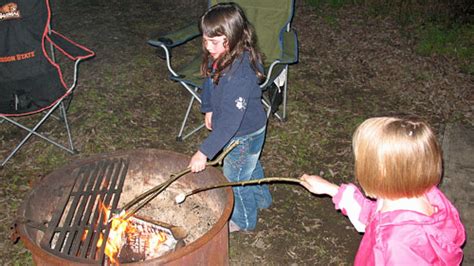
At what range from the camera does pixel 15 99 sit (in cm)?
371

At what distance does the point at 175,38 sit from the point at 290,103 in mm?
1459

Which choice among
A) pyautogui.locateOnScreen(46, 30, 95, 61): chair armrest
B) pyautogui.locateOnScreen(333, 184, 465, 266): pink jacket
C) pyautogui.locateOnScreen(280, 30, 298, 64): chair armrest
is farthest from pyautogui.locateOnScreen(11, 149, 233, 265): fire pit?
pyautogui.locateOnScreen(280, 30, 298, 64): chair armrest

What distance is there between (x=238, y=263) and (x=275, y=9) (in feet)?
6.88

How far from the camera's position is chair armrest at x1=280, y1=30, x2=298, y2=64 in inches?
153

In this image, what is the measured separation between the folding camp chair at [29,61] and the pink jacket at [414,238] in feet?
8.74

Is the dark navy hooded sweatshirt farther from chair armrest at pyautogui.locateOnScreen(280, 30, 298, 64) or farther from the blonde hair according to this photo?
chair armrest at pyautogui.locateOnScreen(280, 30, 298, 64)

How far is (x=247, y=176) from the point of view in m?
3.06

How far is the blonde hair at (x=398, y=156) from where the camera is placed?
65.3 inches

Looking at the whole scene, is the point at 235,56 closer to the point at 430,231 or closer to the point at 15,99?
the point at 430,231

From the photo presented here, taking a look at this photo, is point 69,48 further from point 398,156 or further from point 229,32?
point 398,156

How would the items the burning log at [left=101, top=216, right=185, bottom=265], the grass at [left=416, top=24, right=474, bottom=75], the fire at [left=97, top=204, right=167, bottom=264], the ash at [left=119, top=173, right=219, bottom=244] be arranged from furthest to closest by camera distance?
the grass at [left=416, top=24, right=474, bottom=75], the ash at [left=119, top=173, right=219, bottom=244], the burning log at [left=101, top=216, right=185, bottom=265], the fire at [left=97, top=204, right=167, bottom=264]

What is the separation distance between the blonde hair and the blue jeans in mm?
1171

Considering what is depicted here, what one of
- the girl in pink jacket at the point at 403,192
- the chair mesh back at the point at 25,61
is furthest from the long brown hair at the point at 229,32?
the chair mesh back at the point at 25,61

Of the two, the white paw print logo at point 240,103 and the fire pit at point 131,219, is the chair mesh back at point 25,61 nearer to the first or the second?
the fire pit at point 131,219
